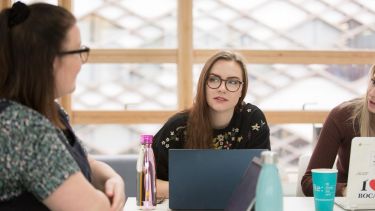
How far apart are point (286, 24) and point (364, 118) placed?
1.42 metres

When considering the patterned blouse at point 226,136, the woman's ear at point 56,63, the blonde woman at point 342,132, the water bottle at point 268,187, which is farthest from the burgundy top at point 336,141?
the woman's ear at point 56,63

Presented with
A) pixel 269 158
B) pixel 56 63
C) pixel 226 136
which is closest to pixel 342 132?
pixel 226 136

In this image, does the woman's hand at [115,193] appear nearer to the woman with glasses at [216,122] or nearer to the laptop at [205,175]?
the laptop at [205,175]

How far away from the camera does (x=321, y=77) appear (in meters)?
3.40

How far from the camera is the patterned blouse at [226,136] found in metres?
2.09

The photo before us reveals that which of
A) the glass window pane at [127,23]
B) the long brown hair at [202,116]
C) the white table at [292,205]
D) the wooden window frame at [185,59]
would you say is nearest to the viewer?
the white table at [292,205]

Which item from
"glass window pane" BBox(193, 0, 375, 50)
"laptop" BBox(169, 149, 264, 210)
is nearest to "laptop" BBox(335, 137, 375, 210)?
"laptop" BBox(169, 149, 264, 210)

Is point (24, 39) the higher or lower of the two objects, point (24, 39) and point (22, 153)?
the higher

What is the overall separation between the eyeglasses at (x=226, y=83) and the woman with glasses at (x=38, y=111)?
0.95 metres

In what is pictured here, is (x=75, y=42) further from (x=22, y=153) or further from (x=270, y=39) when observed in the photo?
(x=270, y=39)

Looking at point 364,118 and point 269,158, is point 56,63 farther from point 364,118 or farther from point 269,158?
point 364,118

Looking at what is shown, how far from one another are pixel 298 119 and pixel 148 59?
101cm

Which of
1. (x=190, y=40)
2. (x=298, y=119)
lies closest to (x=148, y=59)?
(x=190, y=40)

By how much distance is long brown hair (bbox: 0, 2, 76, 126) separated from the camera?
1097mm
